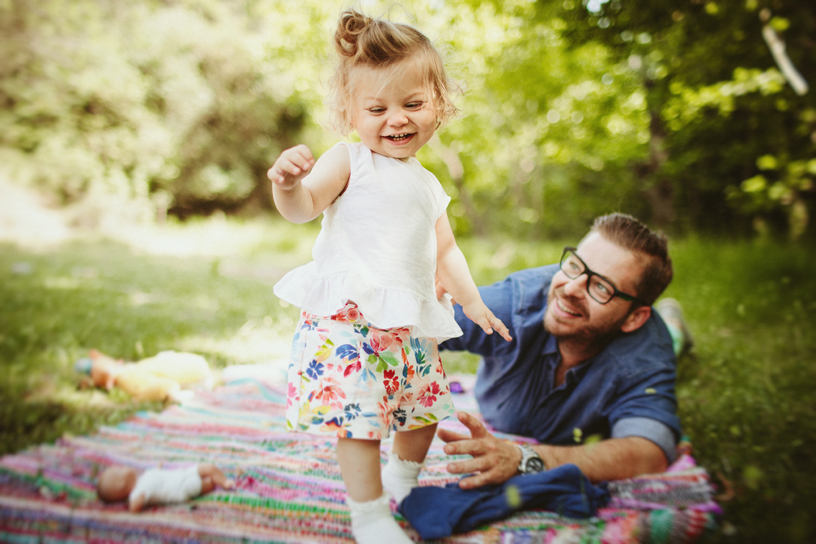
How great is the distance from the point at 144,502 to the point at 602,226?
167 centimetres

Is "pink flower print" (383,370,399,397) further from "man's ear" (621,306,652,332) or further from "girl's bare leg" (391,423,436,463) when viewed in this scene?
"man's ear" (621,306,652,332)

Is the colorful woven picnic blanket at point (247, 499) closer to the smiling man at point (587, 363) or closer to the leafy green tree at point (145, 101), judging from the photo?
the smiling man at point (587, 363)

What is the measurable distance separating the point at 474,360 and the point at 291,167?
6.84 ft

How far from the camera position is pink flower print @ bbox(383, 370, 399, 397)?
1080 millimetres

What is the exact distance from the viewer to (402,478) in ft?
4.15

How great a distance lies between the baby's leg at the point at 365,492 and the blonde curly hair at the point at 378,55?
83 cm

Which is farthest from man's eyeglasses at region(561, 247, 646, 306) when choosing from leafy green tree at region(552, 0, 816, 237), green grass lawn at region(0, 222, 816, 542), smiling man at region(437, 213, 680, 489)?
leafy green tree at region(552, 0, 816, 237)

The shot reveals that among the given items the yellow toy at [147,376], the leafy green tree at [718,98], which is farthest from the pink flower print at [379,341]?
the leafy green tree at [718,98]

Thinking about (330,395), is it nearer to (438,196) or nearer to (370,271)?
(370,271)

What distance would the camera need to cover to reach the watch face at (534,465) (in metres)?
1.33

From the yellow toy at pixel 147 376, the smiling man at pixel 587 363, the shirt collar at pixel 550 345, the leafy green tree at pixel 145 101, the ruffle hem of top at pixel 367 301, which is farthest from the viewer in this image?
the leafy green tree at pixel 145 101

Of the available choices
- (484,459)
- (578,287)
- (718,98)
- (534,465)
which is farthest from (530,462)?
(718,98)

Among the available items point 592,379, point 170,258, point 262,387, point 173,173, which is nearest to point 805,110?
point 592,379

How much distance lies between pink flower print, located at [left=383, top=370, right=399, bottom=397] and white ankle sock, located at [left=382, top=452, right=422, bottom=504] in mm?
310
